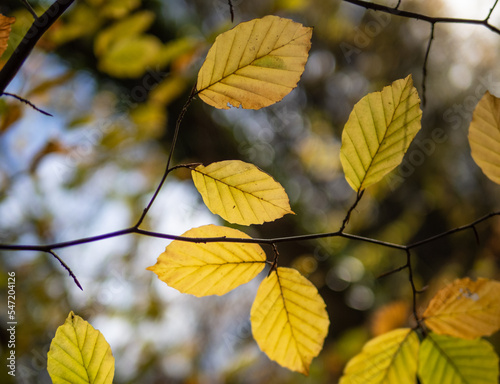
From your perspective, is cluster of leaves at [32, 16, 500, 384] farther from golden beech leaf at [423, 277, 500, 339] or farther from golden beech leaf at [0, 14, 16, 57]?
golden beech leaf at [0, 14, 16, 57]

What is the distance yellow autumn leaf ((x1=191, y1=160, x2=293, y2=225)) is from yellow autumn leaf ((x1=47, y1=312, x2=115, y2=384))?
17 centimetres

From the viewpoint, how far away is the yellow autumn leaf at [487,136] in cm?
36

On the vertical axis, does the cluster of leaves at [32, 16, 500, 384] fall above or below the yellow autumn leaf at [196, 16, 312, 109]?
below

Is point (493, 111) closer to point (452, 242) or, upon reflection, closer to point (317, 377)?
point (317, 377)

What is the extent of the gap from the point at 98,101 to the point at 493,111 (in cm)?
197

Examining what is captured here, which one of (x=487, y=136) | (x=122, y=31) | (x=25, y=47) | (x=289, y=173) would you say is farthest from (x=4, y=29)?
(x=289, y=173)

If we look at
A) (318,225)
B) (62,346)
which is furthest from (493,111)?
(318,225)

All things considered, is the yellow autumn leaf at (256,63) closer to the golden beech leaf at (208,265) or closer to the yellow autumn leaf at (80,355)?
the golden beech leaf at (208,265)

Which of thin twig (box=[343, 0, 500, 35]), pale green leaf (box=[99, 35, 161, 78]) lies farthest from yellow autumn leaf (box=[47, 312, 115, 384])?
pale green leaf (box=[99, 35, 161, 78])

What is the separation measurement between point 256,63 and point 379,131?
0.48ft

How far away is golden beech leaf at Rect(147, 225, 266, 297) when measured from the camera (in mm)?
352

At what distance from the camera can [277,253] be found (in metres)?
0.35

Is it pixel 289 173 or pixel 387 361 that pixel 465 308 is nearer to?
pixel 387 361

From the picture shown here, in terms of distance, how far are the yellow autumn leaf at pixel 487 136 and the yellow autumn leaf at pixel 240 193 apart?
21cm
